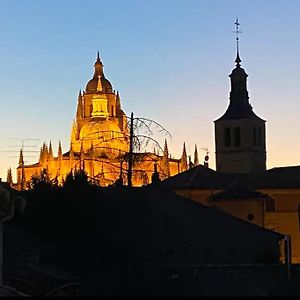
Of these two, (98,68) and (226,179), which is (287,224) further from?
(98,68)

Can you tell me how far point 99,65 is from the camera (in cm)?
14225

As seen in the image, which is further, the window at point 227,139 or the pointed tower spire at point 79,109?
the pointed tower spire at point 79,109

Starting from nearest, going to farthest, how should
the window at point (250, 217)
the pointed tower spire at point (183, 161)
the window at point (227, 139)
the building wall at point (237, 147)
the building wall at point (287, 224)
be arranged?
the window at point (250, 217) < the building wall at point (287, 224) < the building wall at point (237, 147) < the window at point (227, 139) < the pointed tower spire at point (183, 161)

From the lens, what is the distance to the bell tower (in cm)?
10569

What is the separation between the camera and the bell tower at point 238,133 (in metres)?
106

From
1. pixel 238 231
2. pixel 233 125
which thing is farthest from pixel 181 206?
pixel 233 125

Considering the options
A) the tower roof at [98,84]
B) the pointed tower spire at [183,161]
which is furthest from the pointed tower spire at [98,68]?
the pointed tower spire at [183,161]

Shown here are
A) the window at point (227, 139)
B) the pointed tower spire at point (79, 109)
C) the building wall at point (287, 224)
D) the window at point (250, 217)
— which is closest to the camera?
the window at point (250, 217)

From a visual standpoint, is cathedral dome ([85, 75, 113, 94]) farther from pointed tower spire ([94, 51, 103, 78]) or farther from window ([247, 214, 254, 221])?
window ([247, 214, 254, 221])

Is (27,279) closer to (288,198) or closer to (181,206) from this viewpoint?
(181,206)

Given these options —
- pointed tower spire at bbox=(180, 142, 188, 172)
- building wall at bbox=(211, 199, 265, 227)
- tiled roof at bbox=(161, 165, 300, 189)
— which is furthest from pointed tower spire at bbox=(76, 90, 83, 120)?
building wall at bbox=(211, 199, 265, 227)

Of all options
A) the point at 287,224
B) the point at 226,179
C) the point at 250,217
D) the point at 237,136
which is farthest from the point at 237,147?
the point at 250,217

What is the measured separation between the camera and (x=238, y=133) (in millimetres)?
106125

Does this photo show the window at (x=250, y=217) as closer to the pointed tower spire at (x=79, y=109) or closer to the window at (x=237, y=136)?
the window at (x=237, y=136)
